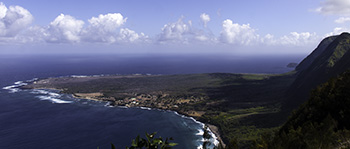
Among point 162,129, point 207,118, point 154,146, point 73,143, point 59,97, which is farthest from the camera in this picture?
point 59,97

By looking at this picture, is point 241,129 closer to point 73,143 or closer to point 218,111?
point 218,111

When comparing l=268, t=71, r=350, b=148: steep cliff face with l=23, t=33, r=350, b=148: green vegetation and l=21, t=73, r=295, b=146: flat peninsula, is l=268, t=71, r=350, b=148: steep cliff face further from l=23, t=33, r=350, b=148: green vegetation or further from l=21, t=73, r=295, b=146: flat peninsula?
l=21, t=73, r=295, b=146: flat peninsula

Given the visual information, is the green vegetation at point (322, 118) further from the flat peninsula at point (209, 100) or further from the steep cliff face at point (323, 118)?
the flat peninsula at point (209, 100)

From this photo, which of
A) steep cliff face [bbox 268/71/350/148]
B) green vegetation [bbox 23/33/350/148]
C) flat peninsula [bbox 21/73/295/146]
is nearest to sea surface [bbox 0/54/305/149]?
flat peninsula [bbox 21/73/295/146]

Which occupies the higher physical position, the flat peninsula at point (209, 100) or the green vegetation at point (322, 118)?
the green vegetation at point (322, 118)

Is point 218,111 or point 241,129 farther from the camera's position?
point 218,111

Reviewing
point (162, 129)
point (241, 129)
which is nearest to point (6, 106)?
point (162, 129)

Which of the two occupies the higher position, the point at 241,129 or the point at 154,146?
the point at 154,146

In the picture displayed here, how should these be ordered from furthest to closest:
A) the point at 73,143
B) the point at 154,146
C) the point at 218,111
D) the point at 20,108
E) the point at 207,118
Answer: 1. the point at 20,108
2. the point at 218,111
3. the point at 207,118
4. the point at 73,143
5. the point at 154,146

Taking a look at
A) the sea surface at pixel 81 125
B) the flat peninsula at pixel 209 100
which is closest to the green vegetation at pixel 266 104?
the flat peninsula at pixel 209 100

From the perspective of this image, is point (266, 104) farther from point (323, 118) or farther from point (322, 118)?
point (323, 118)

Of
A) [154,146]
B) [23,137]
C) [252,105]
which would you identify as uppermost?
[154,146]
